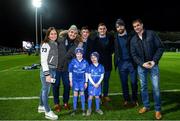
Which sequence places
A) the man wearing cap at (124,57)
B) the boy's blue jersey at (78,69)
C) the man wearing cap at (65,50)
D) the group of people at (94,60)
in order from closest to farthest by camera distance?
the group of people at (94,60) < the boy's blue jersey at (78,69) < the man wearing cap at (65,50) < the man wearing cap at (124,57)

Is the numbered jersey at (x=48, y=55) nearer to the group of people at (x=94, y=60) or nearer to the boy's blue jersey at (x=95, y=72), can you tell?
the group of people at (x=94, y=60)

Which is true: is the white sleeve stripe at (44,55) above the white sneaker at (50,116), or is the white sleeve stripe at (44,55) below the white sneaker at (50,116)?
above

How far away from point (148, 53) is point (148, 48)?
114 millimetres

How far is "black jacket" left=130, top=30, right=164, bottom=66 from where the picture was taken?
9.16m

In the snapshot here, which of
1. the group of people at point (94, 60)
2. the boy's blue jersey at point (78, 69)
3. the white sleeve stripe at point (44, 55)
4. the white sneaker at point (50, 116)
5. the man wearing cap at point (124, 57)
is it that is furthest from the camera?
the man wearing cap at point (124, 57)

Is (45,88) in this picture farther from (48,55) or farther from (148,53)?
(148,53)

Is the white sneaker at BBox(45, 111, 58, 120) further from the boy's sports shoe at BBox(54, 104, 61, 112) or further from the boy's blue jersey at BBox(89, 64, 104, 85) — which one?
the boy's blue jersey at BBox(89, 64, 104, 85)

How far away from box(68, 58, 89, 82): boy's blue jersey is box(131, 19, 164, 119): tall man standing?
1163 millimetres

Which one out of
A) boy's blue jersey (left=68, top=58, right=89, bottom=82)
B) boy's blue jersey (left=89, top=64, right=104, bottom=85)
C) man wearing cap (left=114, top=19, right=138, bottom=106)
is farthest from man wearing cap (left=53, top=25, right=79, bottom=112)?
man wearing cap (left=114, top=19, right=138, bottom=106)

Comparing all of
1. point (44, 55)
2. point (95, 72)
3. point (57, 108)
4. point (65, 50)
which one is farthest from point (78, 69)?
point (57, 108)

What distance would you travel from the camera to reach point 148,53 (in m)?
9.24

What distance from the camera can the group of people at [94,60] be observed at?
912cm

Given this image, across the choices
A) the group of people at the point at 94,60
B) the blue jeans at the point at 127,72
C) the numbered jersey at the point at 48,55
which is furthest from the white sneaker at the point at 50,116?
the blue jeans at the point at 127,72

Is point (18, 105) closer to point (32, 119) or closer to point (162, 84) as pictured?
point (32, 119)
